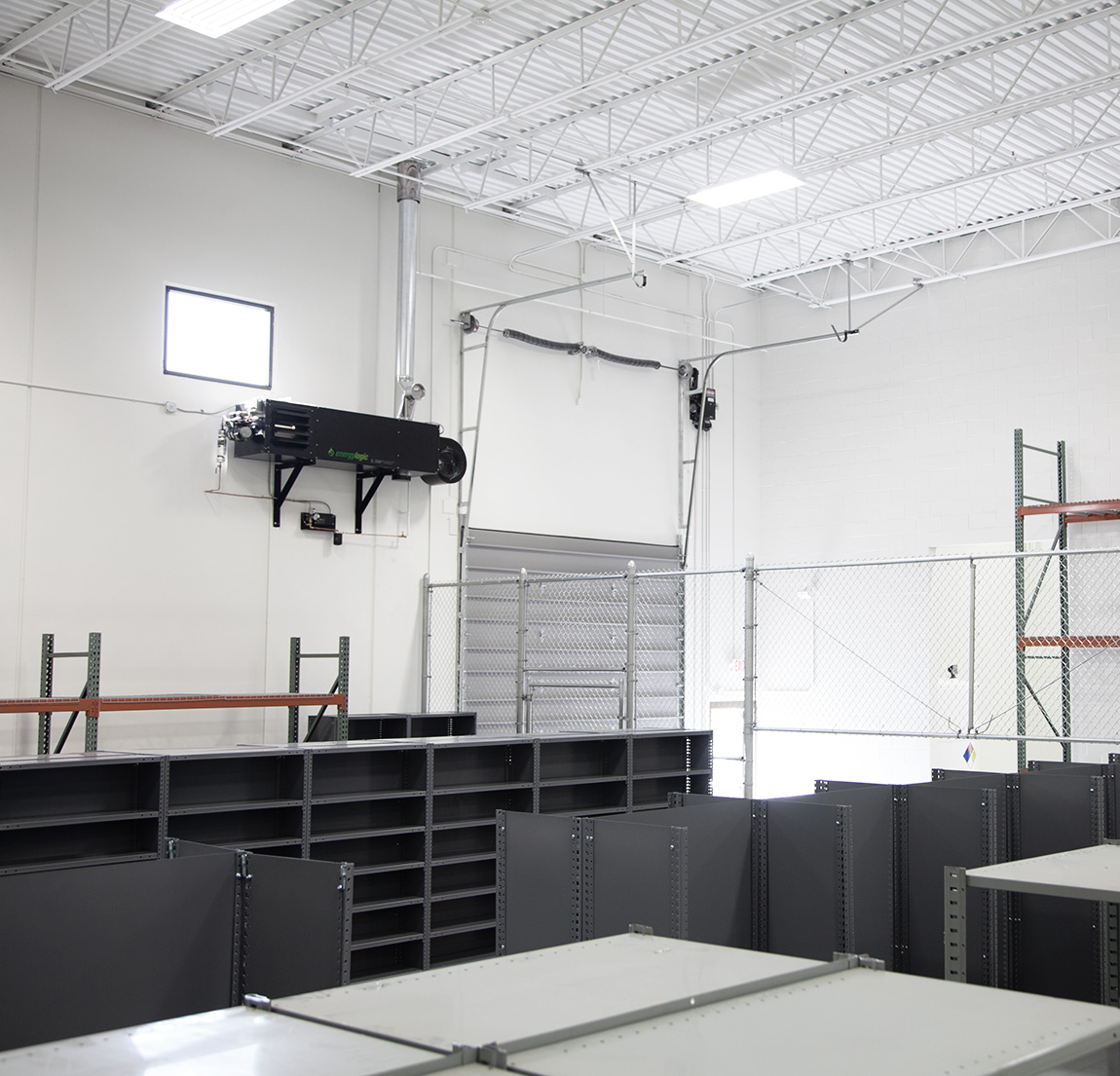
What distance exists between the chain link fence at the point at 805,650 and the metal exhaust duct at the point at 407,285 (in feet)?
5.45

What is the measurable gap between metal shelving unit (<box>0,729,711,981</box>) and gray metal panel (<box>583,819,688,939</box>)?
162 cm

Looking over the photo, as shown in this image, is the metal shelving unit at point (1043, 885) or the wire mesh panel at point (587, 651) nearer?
the metal shelving unit at point (1043, 885)

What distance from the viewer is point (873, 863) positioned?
619cm

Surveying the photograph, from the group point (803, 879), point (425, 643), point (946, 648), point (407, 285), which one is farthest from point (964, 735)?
point (407, 285)

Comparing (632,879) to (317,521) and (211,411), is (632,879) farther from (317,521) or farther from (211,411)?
(211,411)

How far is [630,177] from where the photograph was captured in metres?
10.4

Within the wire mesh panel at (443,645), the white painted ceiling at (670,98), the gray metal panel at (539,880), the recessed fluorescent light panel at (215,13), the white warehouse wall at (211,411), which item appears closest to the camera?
the gray metal panel at (539,880)

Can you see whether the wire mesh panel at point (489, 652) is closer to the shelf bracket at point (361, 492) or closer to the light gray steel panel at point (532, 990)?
the shelf bracket at point (361, 492)

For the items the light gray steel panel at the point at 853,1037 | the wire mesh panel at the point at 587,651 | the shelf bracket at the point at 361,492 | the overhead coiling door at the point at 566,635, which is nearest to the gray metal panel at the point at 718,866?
the light gray steel panel at the point at 853,1037

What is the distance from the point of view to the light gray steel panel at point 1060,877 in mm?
3887

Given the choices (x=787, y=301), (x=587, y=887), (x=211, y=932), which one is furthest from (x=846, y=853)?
(x=787, y=301)

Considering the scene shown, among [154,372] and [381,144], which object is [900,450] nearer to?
[381,144]

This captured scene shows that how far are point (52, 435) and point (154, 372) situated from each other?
91 cm

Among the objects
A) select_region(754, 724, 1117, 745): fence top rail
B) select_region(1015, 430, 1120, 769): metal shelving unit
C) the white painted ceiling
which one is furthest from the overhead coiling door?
select_region(1015, 430, 1120, 769): metal shelving unit
